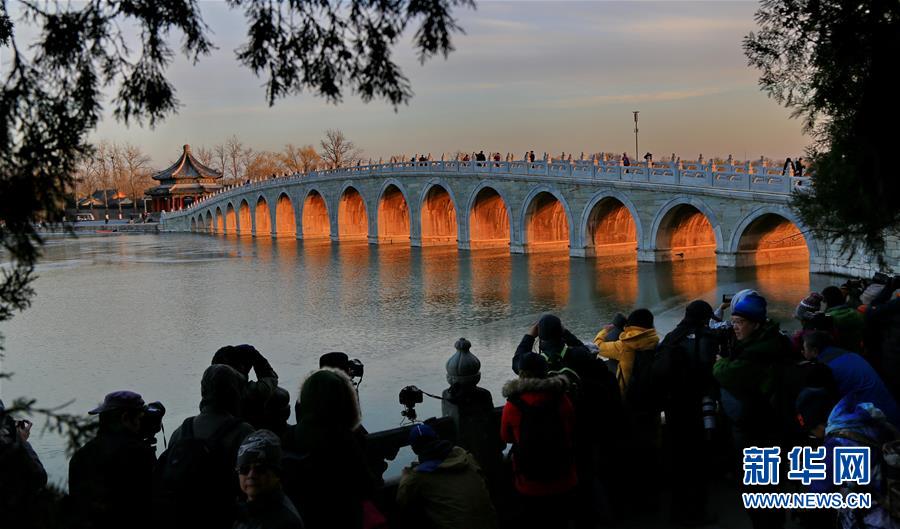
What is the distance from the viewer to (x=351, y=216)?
145 ft

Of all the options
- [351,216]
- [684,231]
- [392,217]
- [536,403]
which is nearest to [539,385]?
[536,403]

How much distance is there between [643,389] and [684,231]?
22.7 meters

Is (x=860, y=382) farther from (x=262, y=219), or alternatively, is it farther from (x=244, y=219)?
(x=244, y=219)

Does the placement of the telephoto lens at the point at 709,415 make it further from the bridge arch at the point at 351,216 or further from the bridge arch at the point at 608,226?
the bridge arch at the point at 351,216

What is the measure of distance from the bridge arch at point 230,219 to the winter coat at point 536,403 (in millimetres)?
55986

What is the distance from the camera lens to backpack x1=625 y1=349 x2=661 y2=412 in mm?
4172

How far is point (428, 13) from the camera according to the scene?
2.89 metres

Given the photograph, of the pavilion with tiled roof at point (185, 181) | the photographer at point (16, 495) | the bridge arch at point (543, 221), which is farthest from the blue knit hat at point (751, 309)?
the pavilion with tiled roof at point (185, 181)

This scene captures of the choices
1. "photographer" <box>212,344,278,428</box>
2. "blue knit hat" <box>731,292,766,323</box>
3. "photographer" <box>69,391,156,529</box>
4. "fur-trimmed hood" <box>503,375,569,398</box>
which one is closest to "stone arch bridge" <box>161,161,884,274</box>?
"blue knit hat" <box>731,292,766,323</box>

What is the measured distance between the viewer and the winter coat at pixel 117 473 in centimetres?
301

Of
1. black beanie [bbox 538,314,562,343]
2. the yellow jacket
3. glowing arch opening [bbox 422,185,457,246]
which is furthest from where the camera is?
glowing arch opening [bbox 422,185,457,246]

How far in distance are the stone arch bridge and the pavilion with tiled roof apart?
25813mm

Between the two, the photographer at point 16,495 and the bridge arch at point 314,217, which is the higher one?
the bridge arch at point 314,217

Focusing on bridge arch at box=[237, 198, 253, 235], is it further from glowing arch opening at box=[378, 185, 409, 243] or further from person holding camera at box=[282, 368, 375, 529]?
person holding camera at box=[282, 368, 375, 529]
